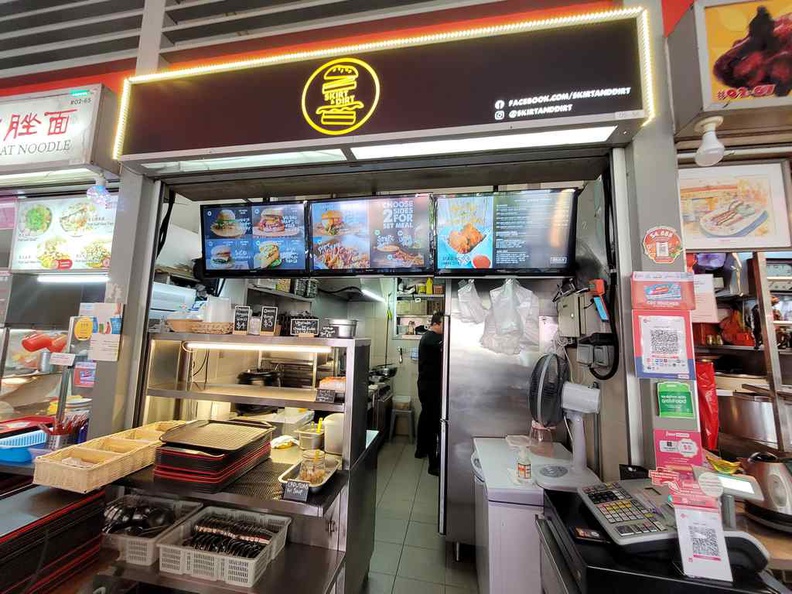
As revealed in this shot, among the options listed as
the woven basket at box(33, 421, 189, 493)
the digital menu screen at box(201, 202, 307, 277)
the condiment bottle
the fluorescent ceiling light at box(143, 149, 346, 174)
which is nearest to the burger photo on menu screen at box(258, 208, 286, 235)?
the digital menu screen at box(201, 202, 307, 277)

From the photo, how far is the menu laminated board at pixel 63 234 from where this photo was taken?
7.95 feet

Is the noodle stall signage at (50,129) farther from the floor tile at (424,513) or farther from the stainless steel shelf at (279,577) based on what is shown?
the floor tile at (424,513)

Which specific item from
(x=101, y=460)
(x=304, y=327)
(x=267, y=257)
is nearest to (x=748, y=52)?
(x=304, y=327)

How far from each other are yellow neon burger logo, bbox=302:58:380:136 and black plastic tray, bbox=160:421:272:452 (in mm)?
1827

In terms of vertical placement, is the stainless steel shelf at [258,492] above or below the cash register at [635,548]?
below

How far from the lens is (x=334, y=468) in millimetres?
1818

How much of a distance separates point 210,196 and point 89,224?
0.99 metres

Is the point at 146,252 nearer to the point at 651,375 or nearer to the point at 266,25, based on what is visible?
the point at 266,25

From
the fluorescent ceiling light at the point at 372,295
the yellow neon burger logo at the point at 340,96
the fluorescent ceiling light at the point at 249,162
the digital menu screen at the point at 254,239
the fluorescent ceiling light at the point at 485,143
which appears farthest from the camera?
the fluorescent ceiling light at the point at 372,295

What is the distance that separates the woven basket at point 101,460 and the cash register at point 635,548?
6.97 ft

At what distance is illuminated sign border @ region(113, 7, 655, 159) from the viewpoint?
1.42 meters

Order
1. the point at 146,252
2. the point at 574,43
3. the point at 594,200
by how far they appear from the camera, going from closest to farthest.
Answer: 1. the point at 574,43
2. the point at 594,200
3. the point at 146,252

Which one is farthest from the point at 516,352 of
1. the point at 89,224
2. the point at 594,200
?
the point at 89,224

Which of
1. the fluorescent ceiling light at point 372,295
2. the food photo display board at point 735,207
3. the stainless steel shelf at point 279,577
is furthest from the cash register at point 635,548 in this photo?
the fluorescent ceiling light at point 372,295
